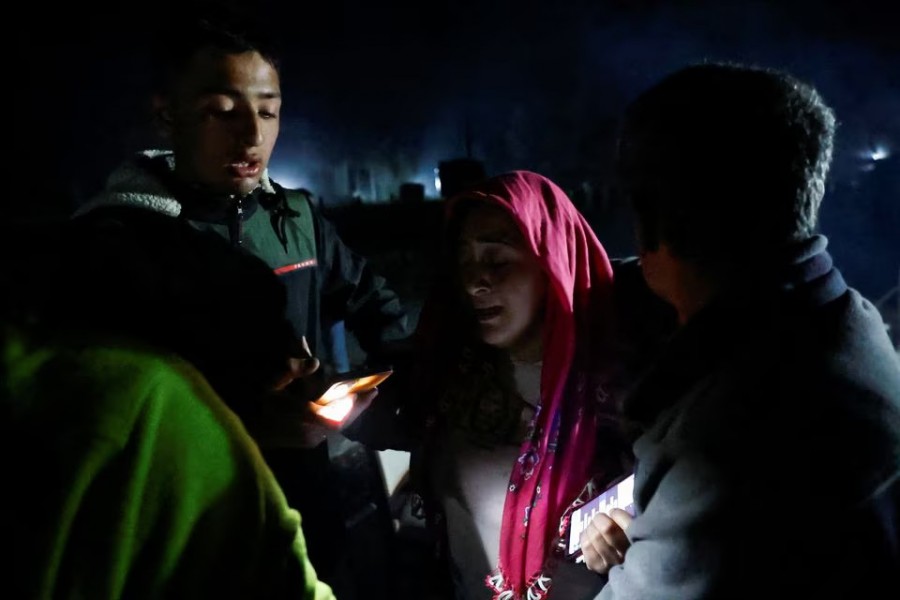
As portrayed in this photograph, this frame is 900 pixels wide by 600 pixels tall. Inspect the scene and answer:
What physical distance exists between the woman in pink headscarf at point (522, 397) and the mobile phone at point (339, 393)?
66 cm

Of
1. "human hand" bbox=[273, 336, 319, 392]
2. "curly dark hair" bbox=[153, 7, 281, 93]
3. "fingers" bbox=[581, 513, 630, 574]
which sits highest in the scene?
"curly dark hair" bbox=[153, 7, 281, 93]

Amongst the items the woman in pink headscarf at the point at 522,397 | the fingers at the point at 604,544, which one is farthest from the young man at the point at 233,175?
the fingers at the point at 604,544

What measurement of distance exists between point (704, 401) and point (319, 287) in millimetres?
1555

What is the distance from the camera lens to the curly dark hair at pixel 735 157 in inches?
47.1

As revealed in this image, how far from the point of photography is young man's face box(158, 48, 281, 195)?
1891 millimetres

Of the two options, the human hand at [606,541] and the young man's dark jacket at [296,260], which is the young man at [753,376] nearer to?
the human hand at [606,541]

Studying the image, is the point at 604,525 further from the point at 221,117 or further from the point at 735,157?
the point at 221,117

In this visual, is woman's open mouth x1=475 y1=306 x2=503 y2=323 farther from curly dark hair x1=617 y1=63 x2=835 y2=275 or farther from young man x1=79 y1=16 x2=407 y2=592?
curly dark hair x1=617 y1=63 x2=835 y2=275

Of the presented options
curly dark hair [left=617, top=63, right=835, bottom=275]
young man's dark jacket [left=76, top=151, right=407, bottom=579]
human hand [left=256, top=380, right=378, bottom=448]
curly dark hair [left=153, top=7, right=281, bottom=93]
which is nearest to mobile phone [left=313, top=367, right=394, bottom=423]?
human hand [left=256, top=380, right=378, bottom=448]

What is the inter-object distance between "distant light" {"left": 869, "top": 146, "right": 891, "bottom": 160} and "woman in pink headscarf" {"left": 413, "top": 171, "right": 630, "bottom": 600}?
581cm

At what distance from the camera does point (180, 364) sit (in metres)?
0.96

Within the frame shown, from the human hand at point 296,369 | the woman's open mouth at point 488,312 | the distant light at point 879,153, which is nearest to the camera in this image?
the human hand at point 296,369

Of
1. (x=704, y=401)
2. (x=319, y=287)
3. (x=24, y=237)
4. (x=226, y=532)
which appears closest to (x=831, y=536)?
(x=704, y=401)

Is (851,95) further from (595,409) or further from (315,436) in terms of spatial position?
(315,436)
